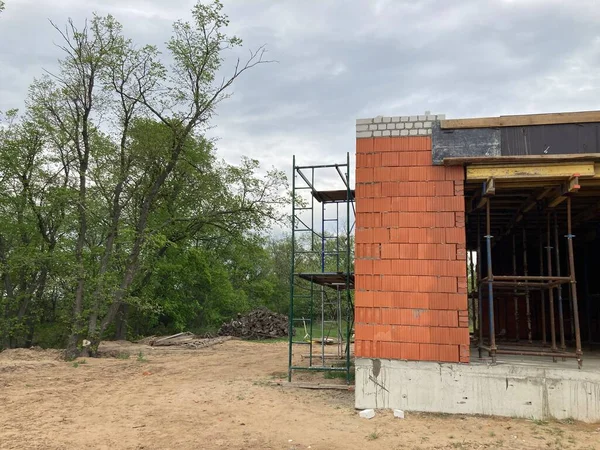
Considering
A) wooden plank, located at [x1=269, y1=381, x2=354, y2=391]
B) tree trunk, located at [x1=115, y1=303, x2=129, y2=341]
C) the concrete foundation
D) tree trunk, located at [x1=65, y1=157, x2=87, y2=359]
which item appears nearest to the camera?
the concrete foundation

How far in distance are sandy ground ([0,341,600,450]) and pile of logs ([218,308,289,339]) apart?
494 inches

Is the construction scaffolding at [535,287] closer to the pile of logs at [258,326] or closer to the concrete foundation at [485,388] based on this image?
the concrete foundation at [485,388]

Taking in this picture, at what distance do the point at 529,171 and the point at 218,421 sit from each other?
623cm

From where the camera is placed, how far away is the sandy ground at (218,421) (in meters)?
6.11

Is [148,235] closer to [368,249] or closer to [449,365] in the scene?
[368,249]

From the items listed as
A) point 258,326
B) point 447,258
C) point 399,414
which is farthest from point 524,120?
point 258,326

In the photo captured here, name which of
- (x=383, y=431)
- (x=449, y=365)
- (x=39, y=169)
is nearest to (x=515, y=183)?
(x=449, y=365)

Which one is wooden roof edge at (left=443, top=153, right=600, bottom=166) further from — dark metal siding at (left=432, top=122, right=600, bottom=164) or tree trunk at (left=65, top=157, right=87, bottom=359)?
tree trunk at (left=65, top=157, right=87, bottom=359)

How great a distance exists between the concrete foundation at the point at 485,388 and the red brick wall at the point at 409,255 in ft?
0.73

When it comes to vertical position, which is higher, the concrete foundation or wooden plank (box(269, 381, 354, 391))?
the concrete foundation

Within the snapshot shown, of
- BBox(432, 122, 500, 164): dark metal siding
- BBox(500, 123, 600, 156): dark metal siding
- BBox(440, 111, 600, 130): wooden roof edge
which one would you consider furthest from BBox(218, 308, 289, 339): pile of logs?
BBox(500, 123, 600, 156): dark metal siding

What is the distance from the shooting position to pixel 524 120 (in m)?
7.61

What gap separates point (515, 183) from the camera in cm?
766

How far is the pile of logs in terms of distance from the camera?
2386cm
